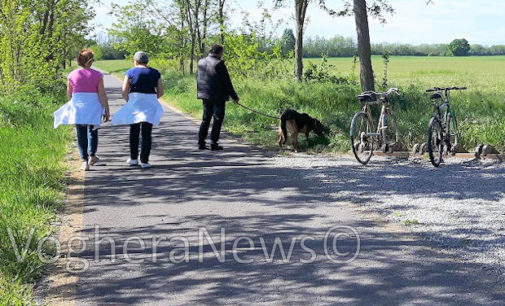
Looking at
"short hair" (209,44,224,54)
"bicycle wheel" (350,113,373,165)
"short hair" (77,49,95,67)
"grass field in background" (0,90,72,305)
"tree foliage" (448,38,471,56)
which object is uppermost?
"tree foliage" (448,38,471,56)

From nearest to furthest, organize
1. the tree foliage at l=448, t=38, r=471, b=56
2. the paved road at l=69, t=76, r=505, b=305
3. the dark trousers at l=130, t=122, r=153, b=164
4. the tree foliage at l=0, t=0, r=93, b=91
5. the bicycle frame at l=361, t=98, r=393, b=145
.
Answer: the paved road at l=69, t=76, r=505, b=305 < the dark trousers at l=130, t=122, r=153, b=164 < the bicycle frame at l=361, t=98, r=393, b=145 < the tree foliage at l=0, t=0, r=93, b=91 < the tree foliage at l=448, t=38, r=471, b=56

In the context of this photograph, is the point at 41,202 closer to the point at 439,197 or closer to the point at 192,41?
the point at 439,197

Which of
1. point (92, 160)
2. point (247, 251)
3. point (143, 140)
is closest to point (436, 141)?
point (143, 140)

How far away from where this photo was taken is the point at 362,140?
11.4 meters

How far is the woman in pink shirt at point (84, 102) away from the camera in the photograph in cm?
1048

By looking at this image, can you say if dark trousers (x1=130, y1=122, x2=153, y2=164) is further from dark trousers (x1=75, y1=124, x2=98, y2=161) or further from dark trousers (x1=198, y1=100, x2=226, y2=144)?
dark trousers (x1=198, y1=100, x2=226, y2=144)

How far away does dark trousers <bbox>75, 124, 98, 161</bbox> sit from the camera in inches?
416

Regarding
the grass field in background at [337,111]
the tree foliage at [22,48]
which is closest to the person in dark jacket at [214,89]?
the grass field in background at [337,111]

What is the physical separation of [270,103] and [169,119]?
3123mm

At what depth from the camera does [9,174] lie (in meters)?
9.12

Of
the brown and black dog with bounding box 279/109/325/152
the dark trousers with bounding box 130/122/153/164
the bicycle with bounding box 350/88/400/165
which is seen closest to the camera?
the dark trousers with bounding box 130/122/153/164

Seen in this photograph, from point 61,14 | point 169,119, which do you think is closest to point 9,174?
point 169,119

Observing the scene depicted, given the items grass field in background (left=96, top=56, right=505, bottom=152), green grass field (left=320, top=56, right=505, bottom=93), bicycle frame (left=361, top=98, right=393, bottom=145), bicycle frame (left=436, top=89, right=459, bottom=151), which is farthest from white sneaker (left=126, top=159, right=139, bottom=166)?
green grass field (left=320, top=56, right=505, bottom=93)

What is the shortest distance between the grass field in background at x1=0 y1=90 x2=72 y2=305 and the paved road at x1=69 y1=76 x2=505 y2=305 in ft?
1.39
